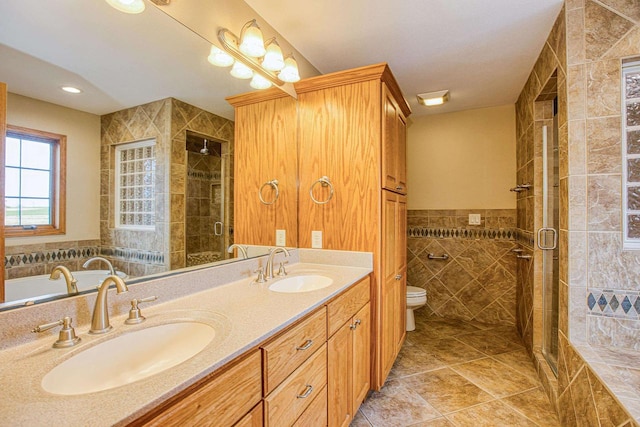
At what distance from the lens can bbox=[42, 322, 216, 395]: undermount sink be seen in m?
0.71

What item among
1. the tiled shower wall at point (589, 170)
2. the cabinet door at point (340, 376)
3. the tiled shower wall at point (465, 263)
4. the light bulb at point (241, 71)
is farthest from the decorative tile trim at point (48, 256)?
the tiled shower wall at point (465, 263)

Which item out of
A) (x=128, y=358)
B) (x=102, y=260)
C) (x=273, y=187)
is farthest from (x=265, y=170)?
(x=128, y=358)

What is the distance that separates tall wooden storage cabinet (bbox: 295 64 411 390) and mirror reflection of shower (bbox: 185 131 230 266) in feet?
2.07

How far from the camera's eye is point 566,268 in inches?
62.6

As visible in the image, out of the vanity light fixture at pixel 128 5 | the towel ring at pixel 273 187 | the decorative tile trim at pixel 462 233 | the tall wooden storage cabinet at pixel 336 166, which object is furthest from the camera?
the decorative tile trim at pixel 462 233

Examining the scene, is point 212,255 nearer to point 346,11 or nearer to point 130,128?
point 130,128

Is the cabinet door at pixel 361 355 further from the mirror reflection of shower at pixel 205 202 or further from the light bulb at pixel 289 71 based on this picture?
the light bulb at pixel 289 71

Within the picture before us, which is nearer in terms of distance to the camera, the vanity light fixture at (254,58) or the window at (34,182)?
the window at (34,182)

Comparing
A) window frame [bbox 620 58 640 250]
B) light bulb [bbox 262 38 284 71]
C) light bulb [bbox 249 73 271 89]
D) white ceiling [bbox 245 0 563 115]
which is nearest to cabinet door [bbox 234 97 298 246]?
light bulb [bbox 249 73 271 89]

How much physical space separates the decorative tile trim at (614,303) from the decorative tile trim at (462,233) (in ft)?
5.20

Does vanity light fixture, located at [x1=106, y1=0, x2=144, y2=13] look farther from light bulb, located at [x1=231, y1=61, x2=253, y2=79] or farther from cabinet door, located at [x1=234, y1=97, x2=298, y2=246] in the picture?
cabinet door, located at [x1=234, y1=97, x2=298, y2=246]

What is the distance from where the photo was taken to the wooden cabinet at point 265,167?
1.77 m

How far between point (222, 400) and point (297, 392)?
0.41 m

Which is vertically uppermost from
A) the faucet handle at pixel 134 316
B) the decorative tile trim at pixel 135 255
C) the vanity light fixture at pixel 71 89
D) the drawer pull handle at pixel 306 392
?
the vanity light fixture at pixel 71 89
